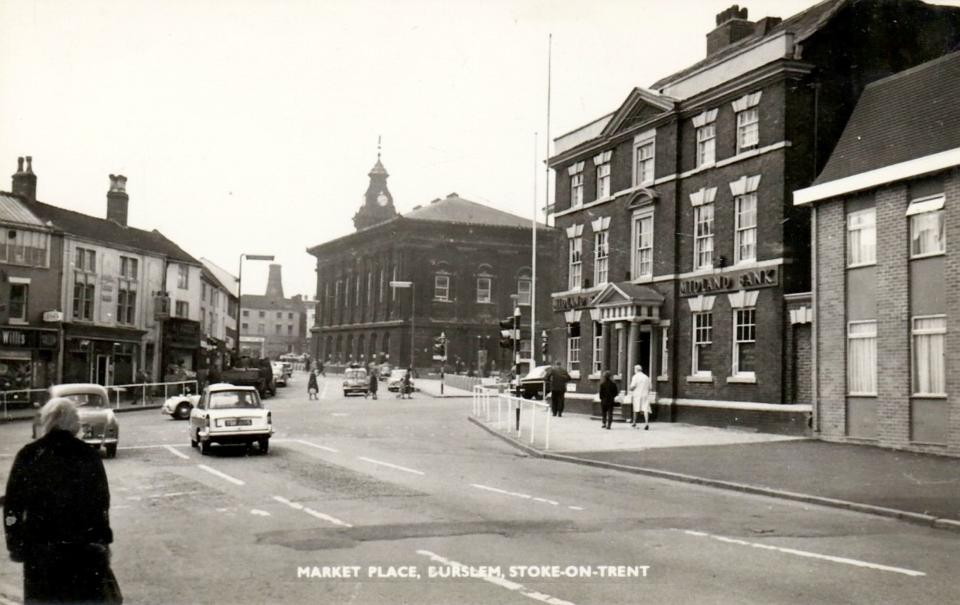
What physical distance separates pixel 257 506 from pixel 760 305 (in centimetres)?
1807

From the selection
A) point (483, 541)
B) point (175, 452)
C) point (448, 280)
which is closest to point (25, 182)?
point (175, 452)

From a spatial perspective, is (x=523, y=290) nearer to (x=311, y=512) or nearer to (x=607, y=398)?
(x=607, y=398)

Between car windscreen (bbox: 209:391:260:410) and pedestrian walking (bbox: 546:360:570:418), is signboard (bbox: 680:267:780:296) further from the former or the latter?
car windscreen (bbox: 209:391:260:410)

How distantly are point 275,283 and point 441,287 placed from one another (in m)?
96.5

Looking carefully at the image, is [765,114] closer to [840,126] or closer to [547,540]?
[840,126]

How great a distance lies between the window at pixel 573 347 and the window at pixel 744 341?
31.7 feet

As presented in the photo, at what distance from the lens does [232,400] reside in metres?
21.3

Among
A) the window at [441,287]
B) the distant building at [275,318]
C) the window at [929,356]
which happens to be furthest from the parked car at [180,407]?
the distant building at [275,318]

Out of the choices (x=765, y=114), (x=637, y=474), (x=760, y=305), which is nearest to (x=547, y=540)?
(x=637, y=474)

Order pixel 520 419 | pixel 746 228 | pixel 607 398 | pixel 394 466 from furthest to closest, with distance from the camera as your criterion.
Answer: pixel 520 419, pixel 607 398, pixel 746 228, pixel 394 466

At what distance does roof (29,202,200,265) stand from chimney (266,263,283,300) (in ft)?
369

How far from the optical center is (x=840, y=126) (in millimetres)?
26781

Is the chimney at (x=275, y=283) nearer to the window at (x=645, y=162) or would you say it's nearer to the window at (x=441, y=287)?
the window at (x=441, y=287)

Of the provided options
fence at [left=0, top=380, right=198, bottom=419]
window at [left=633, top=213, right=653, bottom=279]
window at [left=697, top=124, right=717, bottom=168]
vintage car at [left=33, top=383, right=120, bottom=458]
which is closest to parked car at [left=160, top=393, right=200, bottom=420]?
fence at [left=0, top=380, right=198, bottom=419]
